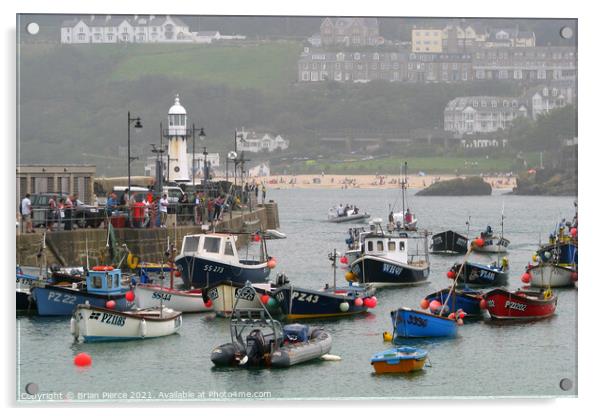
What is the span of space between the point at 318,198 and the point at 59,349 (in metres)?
131

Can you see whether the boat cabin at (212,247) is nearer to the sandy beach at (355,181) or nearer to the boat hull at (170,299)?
the boat hull at (170,299)

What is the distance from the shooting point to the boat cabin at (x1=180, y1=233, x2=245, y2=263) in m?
43.0

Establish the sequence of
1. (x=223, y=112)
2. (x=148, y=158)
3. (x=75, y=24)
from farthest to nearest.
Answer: (x=223, y=112)
(x=148, y=158)
(x=75, y=24)

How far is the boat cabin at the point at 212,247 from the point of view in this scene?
1694 inches

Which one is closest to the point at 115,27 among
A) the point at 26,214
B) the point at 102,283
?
the point at 102,283

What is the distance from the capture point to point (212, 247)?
4328 cm

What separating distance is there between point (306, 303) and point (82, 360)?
→ 888cm

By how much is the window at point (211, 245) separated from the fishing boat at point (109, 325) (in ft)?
28.3

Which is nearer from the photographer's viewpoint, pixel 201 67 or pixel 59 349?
pixel 59 349

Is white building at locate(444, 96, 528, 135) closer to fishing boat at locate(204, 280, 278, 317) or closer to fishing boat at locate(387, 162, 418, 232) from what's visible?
fishing boat at locate(387, 162, 418, 232)

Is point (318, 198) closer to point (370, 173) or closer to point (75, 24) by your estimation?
point (370, 173)

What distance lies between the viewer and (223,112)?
11038 centimetres

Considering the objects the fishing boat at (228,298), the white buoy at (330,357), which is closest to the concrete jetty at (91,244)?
the fishing boat at (228,298)
